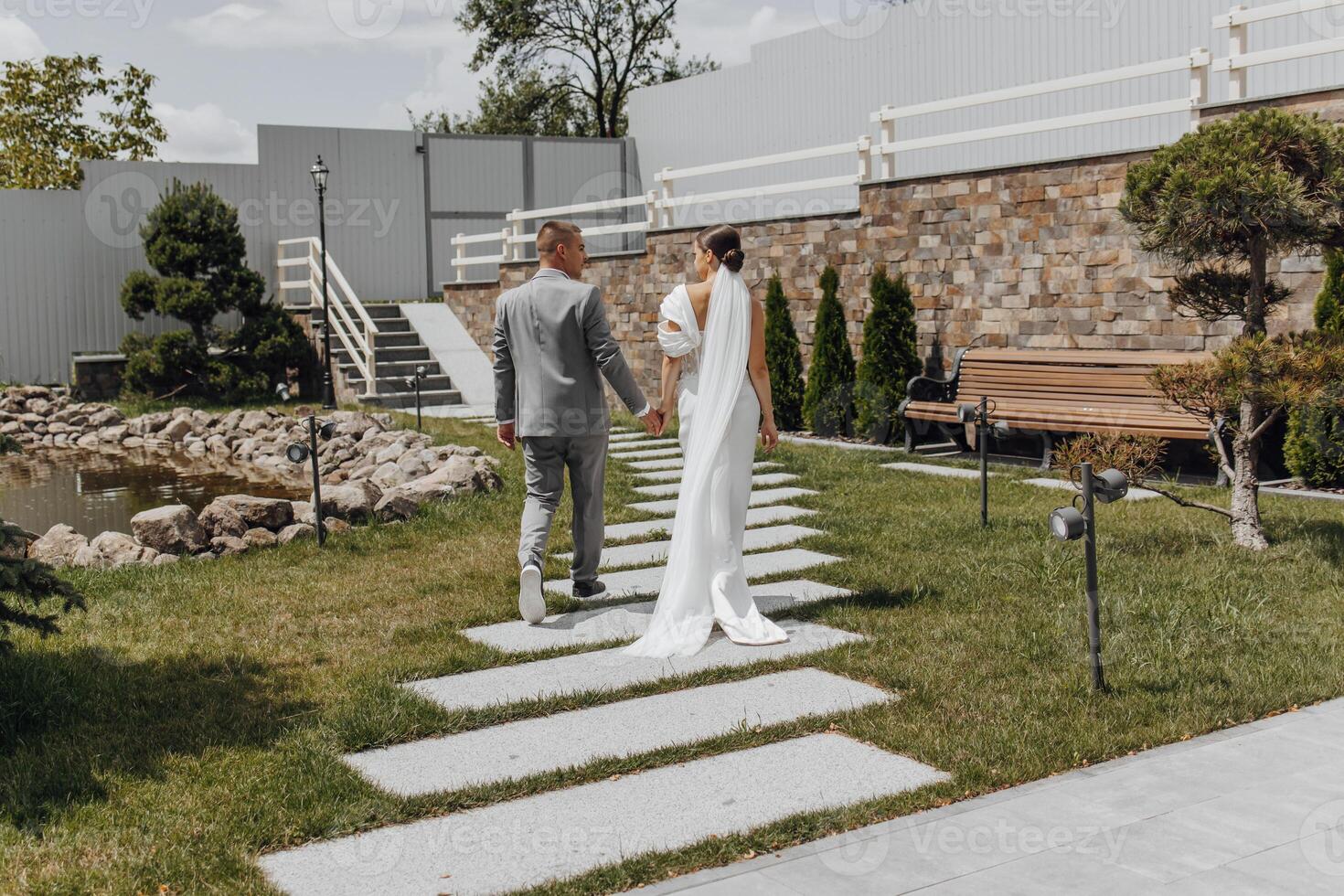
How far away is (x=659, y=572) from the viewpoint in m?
6.98

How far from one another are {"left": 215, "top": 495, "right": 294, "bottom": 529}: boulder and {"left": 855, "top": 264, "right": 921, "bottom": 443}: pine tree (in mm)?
6198

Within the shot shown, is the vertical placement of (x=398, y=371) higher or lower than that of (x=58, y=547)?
higher

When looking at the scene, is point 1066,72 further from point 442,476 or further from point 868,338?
point 442,476

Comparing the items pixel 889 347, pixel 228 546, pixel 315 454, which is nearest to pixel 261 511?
pixel 228 546

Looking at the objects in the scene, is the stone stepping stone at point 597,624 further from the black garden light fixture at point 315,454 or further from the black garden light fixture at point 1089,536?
the black garden light fixture at point 315,454

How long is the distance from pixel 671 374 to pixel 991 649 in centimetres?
181

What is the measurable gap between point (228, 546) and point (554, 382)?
2.97 meters

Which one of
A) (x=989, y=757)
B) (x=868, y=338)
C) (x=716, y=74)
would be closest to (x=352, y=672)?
(x=989, y=757)

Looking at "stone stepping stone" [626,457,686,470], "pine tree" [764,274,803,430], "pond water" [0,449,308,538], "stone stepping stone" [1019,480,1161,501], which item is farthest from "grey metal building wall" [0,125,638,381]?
"stone stepping stone" [1019,480,1161,501]

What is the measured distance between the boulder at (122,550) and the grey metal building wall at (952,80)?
8357mm

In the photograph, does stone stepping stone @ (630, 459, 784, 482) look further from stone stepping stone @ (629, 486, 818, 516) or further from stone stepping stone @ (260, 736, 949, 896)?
stone stepping stone @ (260, 736, 949, 896)

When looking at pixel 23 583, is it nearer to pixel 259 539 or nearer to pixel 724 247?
pixel 724 247

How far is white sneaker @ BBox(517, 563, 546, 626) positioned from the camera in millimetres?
5820

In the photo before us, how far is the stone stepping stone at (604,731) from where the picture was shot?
4043 millimetres
